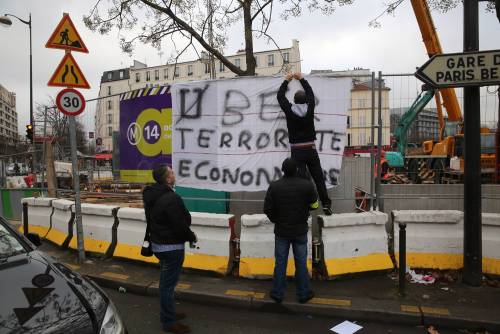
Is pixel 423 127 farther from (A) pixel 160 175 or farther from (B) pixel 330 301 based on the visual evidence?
(A) pixel 160 175

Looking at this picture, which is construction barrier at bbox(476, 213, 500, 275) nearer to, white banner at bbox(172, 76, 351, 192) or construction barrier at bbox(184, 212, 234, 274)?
white banner at bbox(172, 76, 351, 192)

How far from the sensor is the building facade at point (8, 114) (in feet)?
475

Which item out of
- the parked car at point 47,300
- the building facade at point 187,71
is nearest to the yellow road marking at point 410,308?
the parked car at point 47,300

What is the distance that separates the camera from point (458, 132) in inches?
573

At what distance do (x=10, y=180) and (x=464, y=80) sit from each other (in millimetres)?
16630

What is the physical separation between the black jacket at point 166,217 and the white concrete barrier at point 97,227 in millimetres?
2969

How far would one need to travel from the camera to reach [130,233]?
21.3 feet

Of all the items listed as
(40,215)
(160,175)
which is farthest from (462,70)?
(40,215)

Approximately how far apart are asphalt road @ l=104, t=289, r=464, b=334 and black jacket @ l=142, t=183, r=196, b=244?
1003 mm

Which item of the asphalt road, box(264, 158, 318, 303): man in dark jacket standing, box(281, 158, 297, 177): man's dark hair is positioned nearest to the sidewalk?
Result: the asphalt road

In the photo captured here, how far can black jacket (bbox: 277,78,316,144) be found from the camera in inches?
225

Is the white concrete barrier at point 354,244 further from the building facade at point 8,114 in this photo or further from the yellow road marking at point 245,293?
the building facade at point 8,114


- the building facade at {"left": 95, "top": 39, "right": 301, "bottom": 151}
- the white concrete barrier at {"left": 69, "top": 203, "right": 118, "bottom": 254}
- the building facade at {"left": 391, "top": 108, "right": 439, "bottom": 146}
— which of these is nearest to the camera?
the white concrete barrier at {"left": 69, "top": 203, "right": 118, "bottom": 254}

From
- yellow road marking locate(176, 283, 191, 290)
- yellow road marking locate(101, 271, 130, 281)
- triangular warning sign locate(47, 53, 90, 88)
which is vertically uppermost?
triangular warning sign locate(47, 53, 90, 88)
